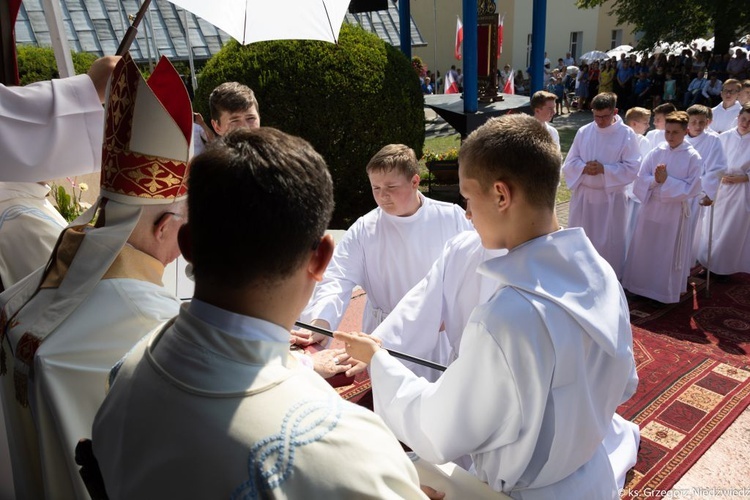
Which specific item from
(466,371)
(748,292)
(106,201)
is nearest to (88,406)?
(106,201)

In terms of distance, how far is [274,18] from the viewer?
15.1ft

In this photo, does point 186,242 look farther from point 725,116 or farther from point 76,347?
point 725,116

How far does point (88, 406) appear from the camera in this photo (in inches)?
61.7

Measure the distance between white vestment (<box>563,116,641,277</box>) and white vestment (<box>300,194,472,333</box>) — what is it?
363cm

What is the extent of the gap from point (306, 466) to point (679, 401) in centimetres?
414

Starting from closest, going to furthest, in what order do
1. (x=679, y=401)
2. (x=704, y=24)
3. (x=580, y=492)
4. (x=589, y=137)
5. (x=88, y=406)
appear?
1. (x=88, y=406)
2. (x=580, y=492)
3. (x=679, y=401)
4. (x=589, y=137)
5. (x=704, y=24)

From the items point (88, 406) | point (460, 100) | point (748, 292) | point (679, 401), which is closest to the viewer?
point (88, 406)

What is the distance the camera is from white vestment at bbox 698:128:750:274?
684cm

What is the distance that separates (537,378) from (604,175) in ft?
18.4

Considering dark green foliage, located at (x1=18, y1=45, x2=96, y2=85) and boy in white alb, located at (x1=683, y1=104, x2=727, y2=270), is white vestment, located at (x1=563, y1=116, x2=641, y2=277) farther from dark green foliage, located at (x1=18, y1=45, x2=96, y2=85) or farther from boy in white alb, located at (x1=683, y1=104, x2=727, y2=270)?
dark green foliage, located at (x1=18, y1=45, x2=96, y2=85)

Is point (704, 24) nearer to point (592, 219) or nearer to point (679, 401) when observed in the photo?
point (592, 219)

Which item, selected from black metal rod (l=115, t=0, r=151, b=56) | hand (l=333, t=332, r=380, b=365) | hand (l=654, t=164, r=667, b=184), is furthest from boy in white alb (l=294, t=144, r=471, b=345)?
hand (l=654, t=164, r=667, b=184)

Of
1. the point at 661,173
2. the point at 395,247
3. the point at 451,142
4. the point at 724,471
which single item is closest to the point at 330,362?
the point at 395,247

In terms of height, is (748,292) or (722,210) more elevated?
(722,210)
